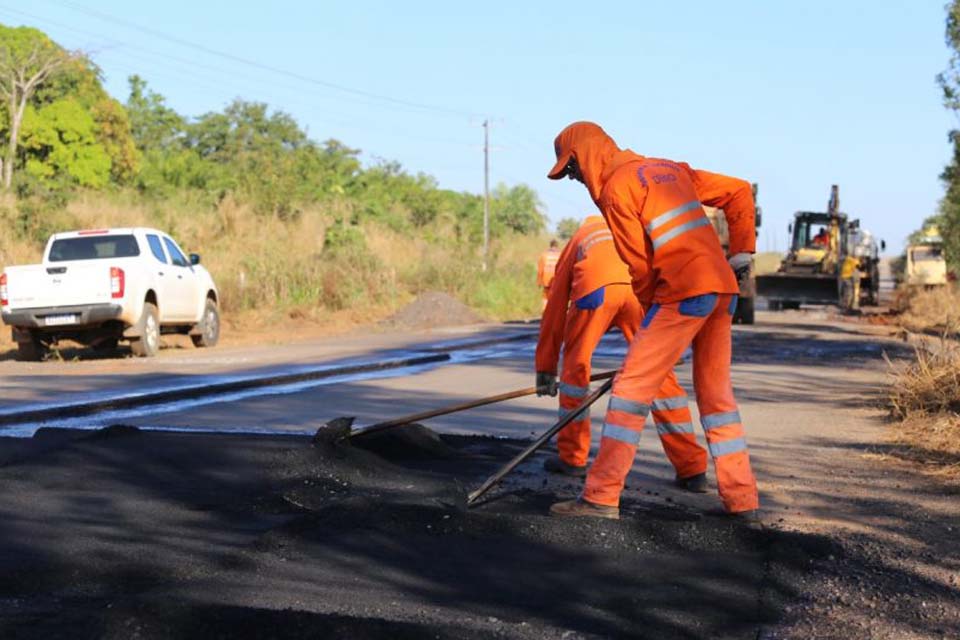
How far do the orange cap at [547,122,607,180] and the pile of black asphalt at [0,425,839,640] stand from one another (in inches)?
65.3

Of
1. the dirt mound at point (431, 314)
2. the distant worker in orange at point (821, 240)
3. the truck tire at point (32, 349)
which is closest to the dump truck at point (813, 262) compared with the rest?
the distant worker in orange at point (821, 240)

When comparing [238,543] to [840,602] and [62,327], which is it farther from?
[62,327]

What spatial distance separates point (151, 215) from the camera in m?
34.6

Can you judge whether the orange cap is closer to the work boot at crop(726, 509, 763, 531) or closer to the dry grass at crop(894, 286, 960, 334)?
the work boot at crop(726, 509, 763, 531)

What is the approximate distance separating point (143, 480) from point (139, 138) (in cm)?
6277

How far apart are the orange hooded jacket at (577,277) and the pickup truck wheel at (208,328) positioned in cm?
1474

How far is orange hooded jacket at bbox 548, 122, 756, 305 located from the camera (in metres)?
6.36

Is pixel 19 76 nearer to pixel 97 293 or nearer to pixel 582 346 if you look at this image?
pixel 97 293

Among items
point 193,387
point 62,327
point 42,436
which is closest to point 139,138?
point 62,327

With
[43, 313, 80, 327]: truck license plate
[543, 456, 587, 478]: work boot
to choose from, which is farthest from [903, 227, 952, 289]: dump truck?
[543, 456, 587, 478]: work boot

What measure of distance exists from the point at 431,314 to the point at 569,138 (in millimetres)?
23377

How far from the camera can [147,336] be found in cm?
1889

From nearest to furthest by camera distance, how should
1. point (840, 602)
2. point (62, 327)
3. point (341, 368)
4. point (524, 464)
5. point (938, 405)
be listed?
point (840, 602), point (524, 464), point (938, 405), point (341, 368), point (62, 327)

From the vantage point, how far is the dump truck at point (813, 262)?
3666 centimetres
